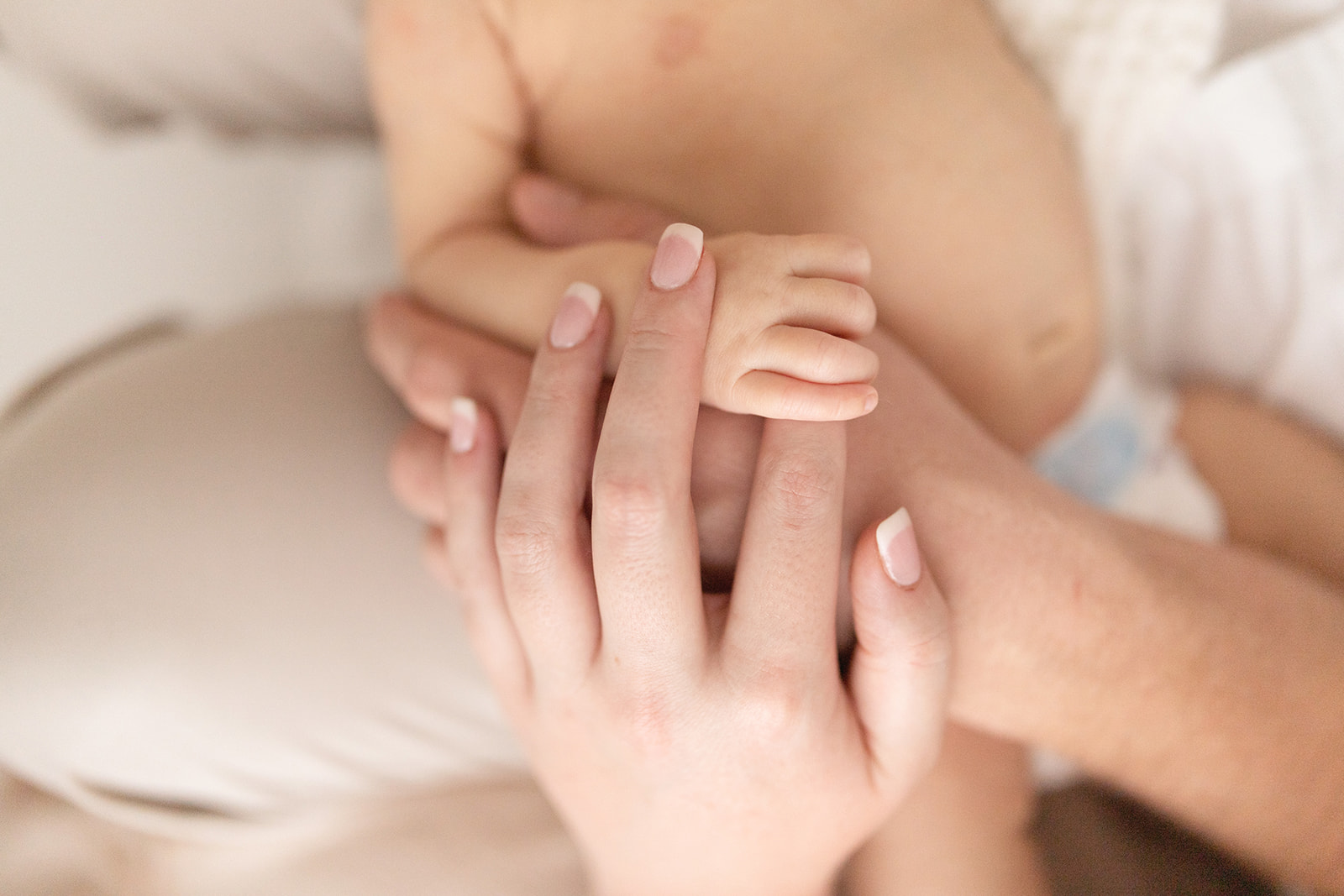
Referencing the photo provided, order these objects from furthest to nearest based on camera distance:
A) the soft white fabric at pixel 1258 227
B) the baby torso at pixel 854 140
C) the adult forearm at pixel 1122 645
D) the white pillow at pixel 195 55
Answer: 1. the white pillow at pixel 195 55
2. the soft white fabric at pixel 1258 227
3. the baby torso at pixel 854 140
4. the adult forearm at pixel 1122 645

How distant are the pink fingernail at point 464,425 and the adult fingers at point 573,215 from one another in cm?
18

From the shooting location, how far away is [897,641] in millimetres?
531

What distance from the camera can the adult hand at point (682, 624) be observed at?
511 mm

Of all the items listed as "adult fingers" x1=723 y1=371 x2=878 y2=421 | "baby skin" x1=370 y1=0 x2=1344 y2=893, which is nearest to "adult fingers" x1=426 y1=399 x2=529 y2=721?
"baby skin" x1=370 y1=0 x2=1344 y2=893

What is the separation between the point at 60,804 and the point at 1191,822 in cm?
97

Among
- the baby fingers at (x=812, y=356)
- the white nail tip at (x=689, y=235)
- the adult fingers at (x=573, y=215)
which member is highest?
the adult fingers at (x=573, y=215)

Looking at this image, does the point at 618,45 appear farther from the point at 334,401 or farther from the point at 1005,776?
the point at 1005,776

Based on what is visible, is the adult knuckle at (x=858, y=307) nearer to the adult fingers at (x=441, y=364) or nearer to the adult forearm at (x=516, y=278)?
the adult forearm at (x=516, y=278)

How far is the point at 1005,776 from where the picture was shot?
77 cm

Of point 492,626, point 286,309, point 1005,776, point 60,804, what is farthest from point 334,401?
point 1005,776

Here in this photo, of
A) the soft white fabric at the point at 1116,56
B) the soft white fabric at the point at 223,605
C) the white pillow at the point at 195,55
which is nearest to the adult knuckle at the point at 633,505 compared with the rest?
the soft white fabric at the point at 223,605

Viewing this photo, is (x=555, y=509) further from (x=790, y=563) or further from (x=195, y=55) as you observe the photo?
(x=195, y=55)

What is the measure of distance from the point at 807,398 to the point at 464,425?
10.3 inches

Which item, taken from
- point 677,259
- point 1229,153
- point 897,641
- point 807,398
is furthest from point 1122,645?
point 1229,153
